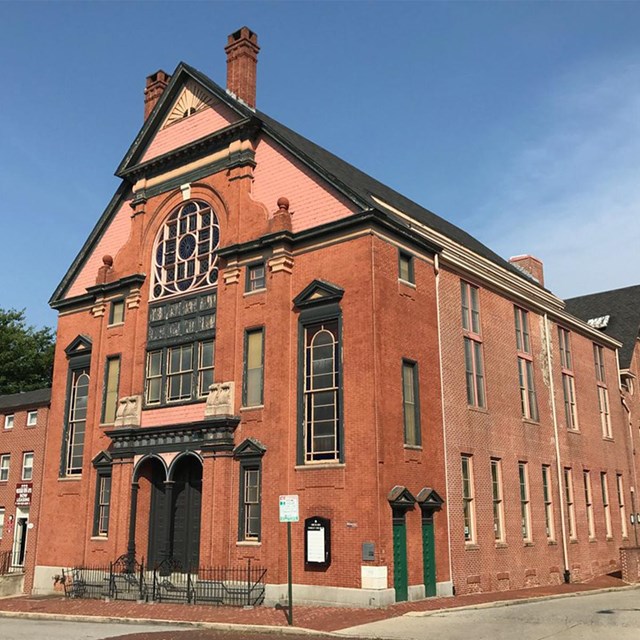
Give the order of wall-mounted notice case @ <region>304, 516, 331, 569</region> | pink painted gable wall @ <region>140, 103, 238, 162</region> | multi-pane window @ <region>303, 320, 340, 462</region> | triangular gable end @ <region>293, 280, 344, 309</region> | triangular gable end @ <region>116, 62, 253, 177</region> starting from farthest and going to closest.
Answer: triangular gable end @ <region>116, 62, 253, 177</region> < pink painted gable wall @ <region>140, 103, 238, 162</region> < triangular gable end @ <region>293, 280, 344, 309</region> < multi-pane window @ <region>303, 320, 340, 462</region> < wall-mounted notice case @ <region>304, 516, 331, 569</region>

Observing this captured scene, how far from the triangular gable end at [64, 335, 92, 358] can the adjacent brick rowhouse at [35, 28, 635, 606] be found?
0.12 metres

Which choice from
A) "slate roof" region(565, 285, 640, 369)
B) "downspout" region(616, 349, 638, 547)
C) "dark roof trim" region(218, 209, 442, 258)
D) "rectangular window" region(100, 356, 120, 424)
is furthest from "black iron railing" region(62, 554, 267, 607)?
"slate roof" region(565, 285, 640, 369)

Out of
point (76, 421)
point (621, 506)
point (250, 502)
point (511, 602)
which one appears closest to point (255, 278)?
point (250, 502)

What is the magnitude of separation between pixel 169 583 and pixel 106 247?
14.9 m

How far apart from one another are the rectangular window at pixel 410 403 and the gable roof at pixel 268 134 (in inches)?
202

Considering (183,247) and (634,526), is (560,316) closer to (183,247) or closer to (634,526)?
(634,526)

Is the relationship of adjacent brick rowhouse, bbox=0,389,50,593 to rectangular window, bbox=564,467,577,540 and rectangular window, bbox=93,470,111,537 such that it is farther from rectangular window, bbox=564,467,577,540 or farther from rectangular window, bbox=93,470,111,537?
rectangular window, bbox=564,467,577,540

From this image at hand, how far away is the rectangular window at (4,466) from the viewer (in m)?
34.5

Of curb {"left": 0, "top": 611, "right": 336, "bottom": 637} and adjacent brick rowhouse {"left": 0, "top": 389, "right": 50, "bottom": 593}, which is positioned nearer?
curb {"left": 0, "top": 611, "right": 336, "bottom": 637}

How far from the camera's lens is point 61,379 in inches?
1243

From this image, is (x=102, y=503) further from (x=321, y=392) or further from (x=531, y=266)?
(x=531, y=266)

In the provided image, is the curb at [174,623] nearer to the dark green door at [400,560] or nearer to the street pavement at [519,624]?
the street pavement at [519,624]

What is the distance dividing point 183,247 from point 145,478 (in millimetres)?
8608

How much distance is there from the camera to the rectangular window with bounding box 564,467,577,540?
31094 millimetres
